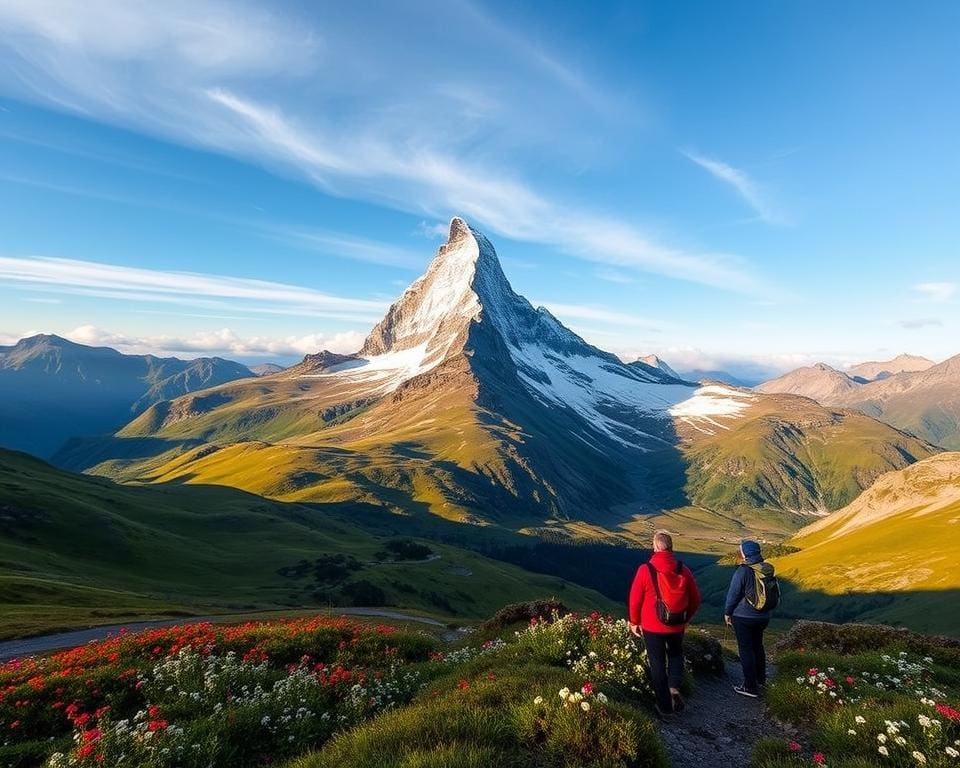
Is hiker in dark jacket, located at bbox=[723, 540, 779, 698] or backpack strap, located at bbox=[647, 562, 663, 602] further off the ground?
backpack strap, located at bbox=[647, 562, 663, 602]

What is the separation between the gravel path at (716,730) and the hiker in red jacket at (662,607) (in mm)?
775

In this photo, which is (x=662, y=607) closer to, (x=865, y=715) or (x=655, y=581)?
(x=655, y=581)

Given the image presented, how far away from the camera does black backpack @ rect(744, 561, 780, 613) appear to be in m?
15.0

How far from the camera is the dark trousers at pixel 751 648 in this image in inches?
604

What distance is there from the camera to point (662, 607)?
13.0 m

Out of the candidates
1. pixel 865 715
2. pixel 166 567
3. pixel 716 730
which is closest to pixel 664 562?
pixel 716 730

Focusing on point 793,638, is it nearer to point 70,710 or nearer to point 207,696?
point 207,696

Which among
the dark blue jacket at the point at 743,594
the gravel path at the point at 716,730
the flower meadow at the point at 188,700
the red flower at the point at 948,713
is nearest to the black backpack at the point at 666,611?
the gravel path at the point at 716,730

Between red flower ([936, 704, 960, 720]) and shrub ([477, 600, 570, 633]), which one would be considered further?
shrub ([477, 600, 570, 633])

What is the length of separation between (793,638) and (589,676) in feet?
50.0

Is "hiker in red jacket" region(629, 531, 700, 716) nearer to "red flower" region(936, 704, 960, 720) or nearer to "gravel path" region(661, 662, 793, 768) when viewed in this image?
"gravel path" region(661, 662, 793, 768)

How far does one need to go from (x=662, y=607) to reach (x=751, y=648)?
500 centimetres

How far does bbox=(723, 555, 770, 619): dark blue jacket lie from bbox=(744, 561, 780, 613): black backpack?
8 centimetres

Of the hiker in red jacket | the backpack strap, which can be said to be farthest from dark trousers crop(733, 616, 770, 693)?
the backpack strap
